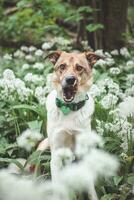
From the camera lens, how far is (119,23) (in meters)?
10.0

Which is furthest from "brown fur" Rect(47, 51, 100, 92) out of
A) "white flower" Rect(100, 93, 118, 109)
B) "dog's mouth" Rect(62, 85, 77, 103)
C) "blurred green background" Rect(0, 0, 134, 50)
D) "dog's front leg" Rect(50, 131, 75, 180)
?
"blurred green background" Rect(0, 0, 134, 50)

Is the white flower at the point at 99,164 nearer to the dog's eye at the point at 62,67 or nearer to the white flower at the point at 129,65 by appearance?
the dog's eye at the point at 62,67

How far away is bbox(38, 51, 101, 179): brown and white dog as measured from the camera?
5.08 m

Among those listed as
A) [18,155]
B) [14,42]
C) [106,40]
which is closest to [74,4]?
[106,40]

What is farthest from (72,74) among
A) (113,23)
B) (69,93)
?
(113,23)

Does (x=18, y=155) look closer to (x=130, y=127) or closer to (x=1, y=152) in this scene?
(x=1, y=152)

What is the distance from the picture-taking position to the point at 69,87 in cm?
497

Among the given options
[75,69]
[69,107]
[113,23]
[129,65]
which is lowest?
[69,107]

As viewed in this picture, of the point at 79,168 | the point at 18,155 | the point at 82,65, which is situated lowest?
the point at 18,155

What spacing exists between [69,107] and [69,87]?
32cm

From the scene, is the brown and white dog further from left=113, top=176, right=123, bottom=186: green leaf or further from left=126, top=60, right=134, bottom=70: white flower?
left=126, top=60, right=134, bottom=70: white flower

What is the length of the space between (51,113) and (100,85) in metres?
1.86

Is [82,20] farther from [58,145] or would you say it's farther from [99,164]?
[99,164]

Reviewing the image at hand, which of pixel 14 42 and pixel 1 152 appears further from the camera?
pixel 14 42
